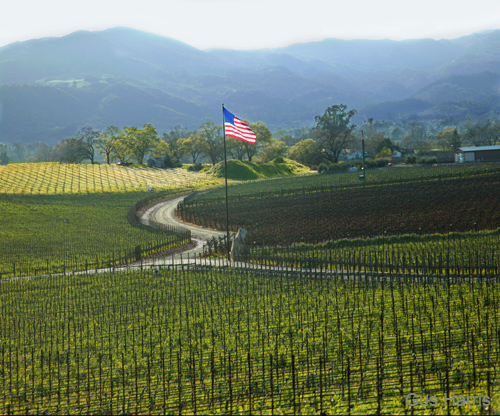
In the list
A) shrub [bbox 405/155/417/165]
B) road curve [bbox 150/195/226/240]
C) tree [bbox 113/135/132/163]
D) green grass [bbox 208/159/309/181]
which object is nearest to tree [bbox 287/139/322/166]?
green grass [bbox 208/159/309/181]

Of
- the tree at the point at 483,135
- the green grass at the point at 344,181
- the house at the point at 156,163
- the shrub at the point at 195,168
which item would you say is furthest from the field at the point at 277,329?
the tree at the point at 483,135

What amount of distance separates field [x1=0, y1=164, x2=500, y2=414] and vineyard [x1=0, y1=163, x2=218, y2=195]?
39410 mm

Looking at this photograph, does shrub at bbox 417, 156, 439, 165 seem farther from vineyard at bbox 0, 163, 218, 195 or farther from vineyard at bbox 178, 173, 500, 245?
vineyard at bbox 0, 163, 218, 195

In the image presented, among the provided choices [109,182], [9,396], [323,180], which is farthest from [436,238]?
[109,182]

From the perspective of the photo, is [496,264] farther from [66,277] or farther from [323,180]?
[323,180]

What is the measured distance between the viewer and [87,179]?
299ft

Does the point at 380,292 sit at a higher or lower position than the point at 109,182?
lower

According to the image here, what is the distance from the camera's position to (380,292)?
2062 cm

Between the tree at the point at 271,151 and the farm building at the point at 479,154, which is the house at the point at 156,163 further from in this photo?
the farm building at the point at 479,154

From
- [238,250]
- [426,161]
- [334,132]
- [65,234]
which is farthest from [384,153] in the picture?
[238,250]

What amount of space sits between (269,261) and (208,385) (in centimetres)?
1572

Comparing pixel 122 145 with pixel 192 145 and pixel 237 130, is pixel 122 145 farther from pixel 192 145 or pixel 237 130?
pixel 237 130

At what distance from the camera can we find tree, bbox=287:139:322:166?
11744 cm

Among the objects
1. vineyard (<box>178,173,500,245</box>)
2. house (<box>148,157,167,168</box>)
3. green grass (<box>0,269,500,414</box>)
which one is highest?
house (<box>148,157,167,168</box>)
